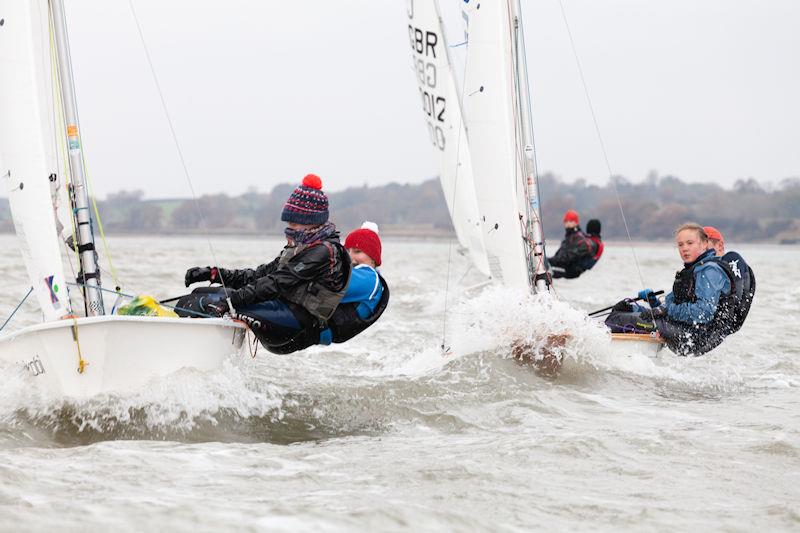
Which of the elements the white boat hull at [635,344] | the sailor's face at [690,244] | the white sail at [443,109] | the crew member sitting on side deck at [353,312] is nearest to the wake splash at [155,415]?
the crew member sitting on side deck at [353,312]

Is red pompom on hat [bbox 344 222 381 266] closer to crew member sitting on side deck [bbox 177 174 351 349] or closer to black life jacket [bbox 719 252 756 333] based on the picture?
crew member sitting on side deck [bbox 177 174 351 349]

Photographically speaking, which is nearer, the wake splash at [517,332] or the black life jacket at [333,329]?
the black life jacket at [333,329]

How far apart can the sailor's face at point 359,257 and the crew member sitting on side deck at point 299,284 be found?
229 millimetres

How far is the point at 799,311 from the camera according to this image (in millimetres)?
13227

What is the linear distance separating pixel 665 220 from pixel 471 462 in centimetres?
6734

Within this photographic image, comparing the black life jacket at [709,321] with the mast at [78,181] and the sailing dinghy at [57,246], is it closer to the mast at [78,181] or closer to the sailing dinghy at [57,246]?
the sailing dinghy at [57,246]

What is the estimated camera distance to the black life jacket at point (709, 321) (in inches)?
248

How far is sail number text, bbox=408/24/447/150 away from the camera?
12.1 m

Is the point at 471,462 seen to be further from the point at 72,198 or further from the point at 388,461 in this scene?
the point at 72,198

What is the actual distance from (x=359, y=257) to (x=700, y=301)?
245 centimetres

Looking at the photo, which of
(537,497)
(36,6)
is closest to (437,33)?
(36,6)

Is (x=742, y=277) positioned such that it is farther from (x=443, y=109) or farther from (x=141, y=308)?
(x=443, y=109)

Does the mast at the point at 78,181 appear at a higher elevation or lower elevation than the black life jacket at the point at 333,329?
higher

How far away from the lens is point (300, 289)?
15.4ft
